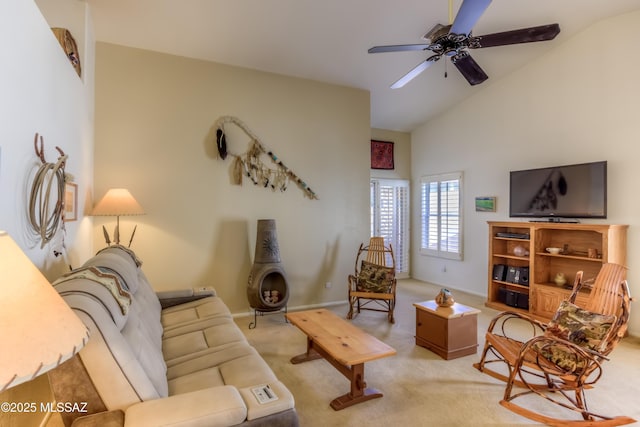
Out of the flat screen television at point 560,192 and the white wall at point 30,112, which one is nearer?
the white wall at point 30,112

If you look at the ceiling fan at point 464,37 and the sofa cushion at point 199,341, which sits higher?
the ceiling fan at point 464,37

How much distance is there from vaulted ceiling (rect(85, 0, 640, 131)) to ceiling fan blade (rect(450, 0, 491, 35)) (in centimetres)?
111

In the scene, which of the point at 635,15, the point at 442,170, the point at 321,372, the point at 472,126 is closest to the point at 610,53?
the point at 635,15

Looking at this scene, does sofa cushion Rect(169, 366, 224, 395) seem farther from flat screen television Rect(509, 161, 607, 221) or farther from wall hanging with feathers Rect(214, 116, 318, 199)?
flat screen television Rect(509, 161, 607, 221)

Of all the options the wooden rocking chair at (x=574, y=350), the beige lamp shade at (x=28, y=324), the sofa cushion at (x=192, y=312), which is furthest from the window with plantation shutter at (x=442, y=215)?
the beige lamp shade at (x=28, y=324)

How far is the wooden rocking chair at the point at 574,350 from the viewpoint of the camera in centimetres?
213

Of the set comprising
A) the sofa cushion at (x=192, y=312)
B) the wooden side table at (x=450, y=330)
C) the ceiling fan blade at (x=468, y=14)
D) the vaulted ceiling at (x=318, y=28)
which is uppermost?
the vaulted ceiling at (x=318, y=28)

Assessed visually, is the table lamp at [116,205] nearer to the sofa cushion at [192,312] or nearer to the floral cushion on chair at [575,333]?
the sofa cushion at [192,312]

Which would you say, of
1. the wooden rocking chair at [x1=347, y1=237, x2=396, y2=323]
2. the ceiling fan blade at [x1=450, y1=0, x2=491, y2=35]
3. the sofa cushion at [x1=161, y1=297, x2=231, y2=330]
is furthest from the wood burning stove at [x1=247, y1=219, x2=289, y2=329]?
the ceiling fan blade at [x1=450, y1=0, x2=491, y2=35]

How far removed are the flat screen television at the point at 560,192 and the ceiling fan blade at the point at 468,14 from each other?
2646 millimetres

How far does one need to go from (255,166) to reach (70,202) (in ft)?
6.81

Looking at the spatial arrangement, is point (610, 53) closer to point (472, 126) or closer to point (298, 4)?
point (472, 126)

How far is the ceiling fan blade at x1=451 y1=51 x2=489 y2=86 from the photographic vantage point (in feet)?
9.69

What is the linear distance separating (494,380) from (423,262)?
3.82 metres
